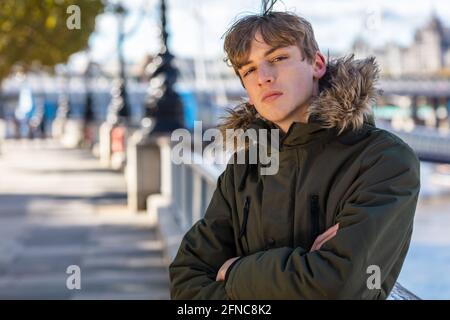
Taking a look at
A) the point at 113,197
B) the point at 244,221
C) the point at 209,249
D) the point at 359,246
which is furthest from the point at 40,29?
the point at 359,246

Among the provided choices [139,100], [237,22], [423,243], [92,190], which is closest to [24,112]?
[139,100]

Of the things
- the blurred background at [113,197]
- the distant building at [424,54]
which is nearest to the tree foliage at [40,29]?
the blurred background at [113,197]

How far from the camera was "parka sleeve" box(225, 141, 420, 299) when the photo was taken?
2285 mm

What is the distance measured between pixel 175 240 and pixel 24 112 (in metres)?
64.6

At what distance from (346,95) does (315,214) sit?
345mm

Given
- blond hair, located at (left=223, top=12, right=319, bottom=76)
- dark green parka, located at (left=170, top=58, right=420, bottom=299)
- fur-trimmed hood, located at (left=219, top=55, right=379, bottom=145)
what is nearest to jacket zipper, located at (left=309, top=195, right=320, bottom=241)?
dark green parka, located at (left=170, top=58, right=420, bottom=299)

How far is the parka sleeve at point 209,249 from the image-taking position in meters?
2.76

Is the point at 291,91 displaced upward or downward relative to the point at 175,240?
upward

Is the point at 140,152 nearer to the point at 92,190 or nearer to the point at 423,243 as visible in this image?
the point at 92,190

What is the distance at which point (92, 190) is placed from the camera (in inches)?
747

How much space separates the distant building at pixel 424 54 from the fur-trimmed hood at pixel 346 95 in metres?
112

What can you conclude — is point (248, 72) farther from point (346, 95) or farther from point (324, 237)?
point (324, 237)

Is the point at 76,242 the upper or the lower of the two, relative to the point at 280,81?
lower

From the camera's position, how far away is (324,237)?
7.95 ft
